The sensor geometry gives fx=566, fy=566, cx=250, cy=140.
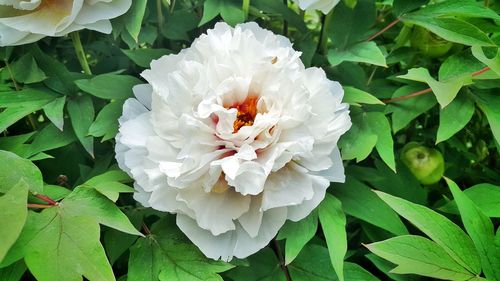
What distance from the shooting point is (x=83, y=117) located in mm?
601

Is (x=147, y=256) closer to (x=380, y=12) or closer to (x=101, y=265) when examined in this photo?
(x=101, y=265)

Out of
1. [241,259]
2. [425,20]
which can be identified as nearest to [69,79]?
[241,259]

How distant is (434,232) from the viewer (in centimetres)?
51

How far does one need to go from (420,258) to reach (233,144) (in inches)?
7.6

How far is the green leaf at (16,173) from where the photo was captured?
1.57 ft

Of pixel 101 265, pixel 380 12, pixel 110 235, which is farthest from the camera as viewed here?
pixel 380 12

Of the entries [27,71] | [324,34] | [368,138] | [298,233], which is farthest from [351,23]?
[27,71]

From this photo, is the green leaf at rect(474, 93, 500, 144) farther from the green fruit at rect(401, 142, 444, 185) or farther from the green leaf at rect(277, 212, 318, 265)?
the green leaf at rect(277, 212, 318, 265)

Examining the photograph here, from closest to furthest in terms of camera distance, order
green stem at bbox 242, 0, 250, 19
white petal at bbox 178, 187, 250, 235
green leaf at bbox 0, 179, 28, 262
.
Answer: green leaf at bbox 0, 179, 28, 262 → white petal at bbox 178, 187, 250, 235 → green stem at bbox 242, 0, 250, 19

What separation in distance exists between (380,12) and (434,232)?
397mm

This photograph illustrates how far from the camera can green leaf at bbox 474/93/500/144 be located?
593 mm

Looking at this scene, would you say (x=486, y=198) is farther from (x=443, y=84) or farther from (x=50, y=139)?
(x=50, y=139)

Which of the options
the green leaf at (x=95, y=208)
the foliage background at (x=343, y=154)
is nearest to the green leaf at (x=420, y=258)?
the foliage background at (x=343, y=154)

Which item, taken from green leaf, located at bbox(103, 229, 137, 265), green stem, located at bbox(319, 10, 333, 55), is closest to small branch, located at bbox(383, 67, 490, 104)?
green stem, located at bbox(319, 10, 333, 55)
